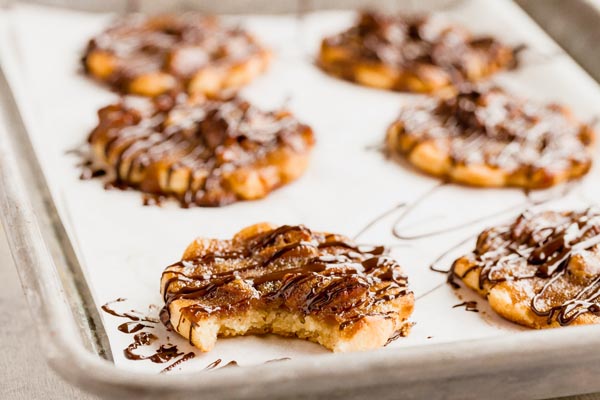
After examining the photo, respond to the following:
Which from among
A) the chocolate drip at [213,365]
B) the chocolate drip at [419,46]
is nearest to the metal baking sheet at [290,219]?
the chocolate drip at [213,365]

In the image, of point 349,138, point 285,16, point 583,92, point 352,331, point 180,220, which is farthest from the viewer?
point 285,16

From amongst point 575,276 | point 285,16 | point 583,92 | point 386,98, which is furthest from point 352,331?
point 285,16

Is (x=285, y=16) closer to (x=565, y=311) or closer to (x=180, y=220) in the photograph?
(x=180, y=220)

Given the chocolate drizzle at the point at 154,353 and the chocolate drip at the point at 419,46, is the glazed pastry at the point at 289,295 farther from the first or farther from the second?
the chocolate drip at the point at 419,46

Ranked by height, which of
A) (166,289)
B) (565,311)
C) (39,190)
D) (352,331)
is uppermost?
(565,311)

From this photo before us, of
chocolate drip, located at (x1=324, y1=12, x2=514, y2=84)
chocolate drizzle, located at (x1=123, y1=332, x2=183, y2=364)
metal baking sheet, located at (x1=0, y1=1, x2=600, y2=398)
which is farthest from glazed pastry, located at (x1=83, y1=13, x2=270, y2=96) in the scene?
chocolate drizzle, located at (x1=123, y1=332, x2=183, y2=364)
